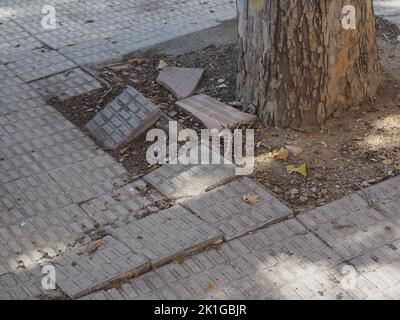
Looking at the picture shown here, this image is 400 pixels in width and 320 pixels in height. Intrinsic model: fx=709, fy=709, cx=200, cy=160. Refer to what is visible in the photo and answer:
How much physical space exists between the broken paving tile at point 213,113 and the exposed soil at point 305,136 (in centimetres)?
7

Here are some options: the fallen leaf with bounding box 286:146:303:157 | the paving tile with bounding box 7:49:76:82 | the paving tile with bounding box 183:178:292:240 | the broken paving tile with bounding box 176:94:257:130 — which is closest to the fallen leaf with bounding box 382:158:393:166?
the fallen leaf with bounding box 286:146:303:157

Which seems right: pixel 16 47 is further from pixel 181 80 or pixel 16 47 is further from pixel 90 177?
pixel 90 177

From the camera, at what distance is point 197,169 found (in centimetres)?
481

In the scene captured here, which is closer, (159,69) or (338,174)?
(338,174)

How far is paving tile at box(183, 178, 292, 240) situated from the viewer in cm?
430

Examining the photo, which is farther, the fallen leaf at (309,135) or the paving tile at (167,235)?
the fallen leaf at (309,135)

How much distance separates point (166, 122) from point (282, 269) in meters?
1.75

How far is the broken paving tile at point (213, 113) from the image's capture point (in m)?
5.18

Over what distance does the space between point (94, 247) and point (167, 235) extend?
17.2 inches

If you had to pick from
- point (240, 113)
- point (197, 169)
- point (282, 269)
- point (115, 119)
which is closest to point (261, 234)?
point (282, 269)

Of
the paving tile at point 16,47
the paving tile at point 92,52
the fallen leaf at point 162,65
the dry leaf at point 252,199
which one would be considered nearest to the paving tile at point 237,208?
the dry leaf at point 252,199

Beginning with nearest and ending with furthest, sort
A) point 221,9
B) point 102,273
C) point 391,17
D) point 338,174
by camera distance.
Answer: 1. point 102,273
2. point 338,174
3. point 391,17
4. point 221,9

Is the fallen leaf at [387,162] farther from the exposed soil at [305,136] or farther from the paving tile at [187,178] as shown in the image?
the paving tile at [187,178]

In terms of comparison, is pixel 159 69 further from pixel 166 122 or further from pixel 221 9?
pixel 221 9
